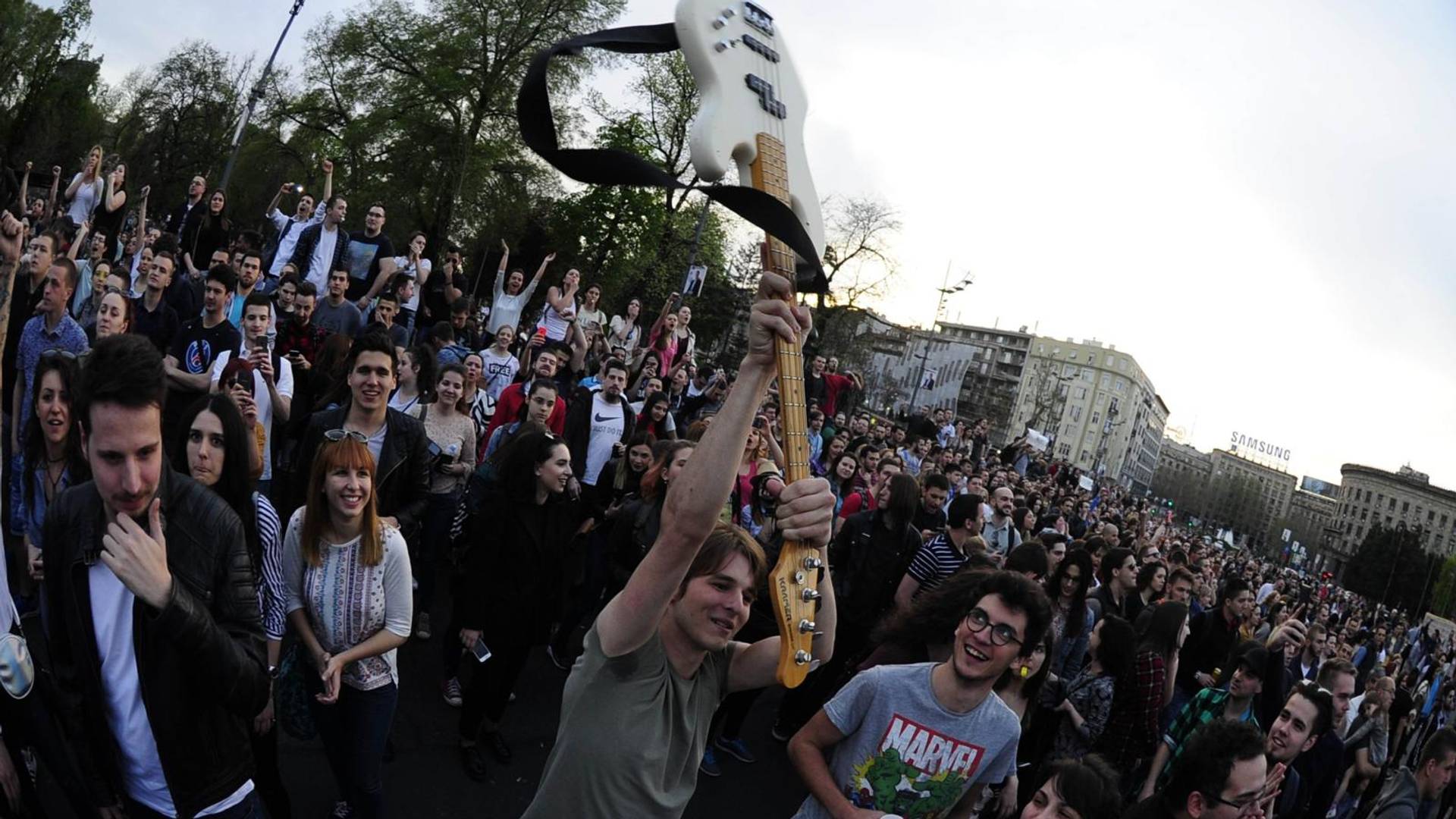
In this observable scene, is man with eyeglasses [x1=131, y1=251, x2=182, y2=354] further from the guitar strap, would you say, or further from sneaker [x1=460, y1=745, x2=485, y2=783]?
the guitar strap

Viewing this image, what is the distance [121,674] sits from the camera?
2268mm

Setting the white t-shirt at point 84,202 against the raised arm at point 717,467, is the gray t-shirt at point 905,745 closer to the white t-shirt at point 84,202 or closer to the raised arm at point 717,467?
the raised arm at point 717,467

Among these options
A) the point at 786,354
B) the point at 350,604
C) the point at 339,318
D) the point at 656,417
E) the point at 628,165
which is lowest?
the point at 350,604

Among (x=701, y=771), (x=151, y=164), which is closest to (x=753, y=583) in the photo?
(x=701, y=771)

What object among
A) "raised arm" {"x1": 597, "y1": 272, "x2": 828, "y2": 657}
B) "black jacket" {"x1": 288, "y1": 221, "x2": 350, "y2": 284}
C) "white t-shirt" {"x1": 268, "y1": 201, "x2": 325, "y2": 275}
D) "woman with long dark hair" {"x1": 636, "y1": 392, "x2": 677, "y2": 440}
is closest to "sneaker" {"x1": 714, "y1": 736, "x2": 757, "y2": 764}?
"woman with long dark hair" {"x1": 636, "y1": 392, "x2": 677, "y2": 440}

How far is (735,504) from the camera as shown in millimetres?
6574

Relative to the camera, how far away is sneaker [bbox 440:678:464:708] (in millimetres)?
5531

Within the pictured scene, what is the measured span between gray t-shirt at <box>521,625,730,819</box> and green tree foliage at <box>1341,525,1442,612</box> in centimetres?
9585

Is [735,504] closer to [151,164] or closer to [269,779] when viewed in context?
[269,779]

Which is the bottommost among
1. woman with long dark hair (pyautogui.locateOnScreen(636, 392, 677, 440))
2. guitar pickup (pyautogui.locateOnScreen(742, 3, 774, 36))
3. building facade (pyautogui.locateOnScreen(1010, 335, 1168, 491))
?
woman with long dark hair (pyautogui.locateOnScreen(636, 392, 677, 440))

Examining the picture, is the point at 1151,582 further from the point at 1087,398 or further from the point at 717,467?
the point at 1087,398

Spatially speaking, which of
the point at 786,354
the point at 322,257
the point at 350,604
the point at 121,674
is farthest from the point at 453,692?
the point at 322,257

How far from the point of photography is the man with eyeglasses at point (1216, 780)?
3266 millimetres

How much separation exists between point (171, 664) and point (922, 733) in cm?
Result: 216
